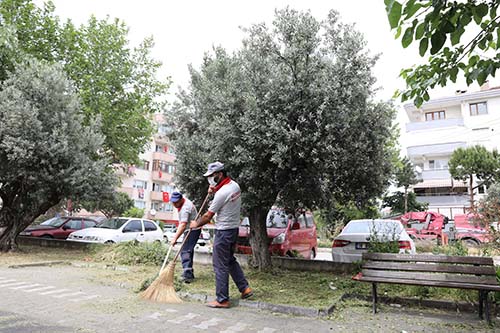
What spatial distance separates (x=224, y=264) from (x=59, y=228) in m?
14.5

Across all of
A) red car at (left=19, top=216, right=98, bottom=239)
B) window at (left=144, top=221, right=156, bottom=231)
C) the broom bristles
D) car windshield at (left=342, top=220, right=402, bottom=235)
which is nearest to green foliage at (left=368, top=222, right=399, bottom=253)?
car windshield at (left=342, top=220, right=402, bottom=235)

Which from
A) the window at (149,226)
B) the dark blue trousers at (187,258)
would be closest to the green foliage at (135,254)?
the dark blue trousers at (187,258)

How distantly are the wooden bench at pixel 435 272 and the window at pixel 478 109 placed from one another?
36.5 m

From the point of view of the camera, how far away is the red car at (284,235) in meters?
10.5

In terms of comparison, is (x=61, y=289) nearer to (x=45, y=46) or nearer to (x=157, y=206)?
(x=45, y=46)

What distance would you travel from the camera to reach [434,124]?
119ft

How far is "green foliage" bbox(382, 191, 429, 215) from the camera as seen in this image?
30891mm

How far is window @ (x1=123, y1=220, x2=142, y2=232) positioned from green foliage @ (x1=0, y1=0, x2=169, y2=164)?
3974mm

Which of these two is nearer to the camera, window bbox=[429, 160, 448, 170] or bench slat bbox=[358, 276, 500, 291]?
bench slat bbox=[358, 276, 500, 291]

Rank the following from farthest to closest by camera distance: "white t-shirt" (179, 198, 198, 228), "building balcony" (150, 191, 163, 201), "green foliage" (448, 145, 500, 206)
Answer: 1. "building balcony" (150, 191, 163, 201)
2. "green foliage" (448, 145, 500, 206)
3. "white t-shirt" (179, 198, 198, 228)

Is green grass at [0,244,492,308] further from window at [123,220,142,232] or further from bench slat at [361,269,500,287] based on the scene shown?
window at [123,220,142,232]

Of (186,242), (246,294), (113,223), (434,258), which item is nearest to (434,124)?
(113,223)

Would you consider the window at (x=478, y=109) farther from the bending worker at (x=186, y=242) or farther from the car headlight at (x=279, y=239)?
the bending worker at (x=186, y=242)

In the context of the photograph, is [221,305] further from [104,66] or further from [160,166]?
[160,166]
